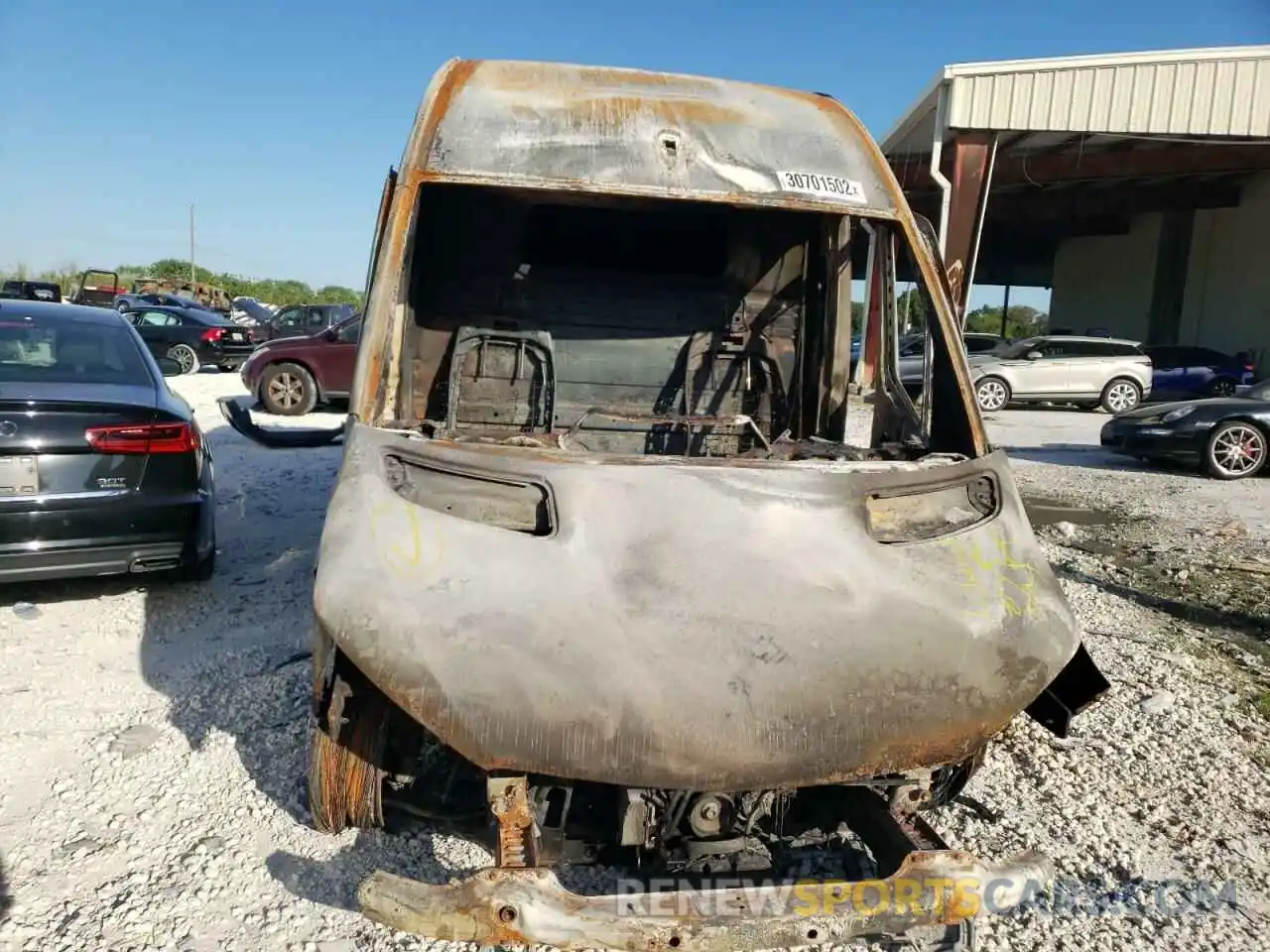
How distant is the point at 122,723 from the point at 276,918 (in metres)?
1.48

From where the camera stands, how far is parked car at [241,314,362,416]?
42.3 feet

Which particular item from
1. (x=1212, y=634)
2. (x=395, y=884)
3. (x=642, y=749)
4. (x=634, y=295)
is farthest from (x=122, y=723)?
(x=1212, y=634)

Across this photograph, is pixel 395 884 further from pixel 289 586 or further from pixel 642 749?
pixel 289 586

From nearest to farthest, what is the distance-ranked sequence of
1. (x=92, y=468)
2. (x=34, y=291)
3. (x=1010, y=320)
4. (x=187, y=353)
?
(x=92, y=468) → (x=187, y=353) → (x=34, y=291) → (x=1010, y=320)

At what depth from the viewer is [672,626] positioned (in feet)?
7.41

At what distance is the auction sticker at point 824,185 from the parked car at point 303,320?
15.7 metres

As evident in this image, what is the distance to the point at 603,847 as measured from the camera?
2.40 metres

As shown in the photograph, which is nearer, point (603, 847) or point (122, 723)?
point (603, 847)

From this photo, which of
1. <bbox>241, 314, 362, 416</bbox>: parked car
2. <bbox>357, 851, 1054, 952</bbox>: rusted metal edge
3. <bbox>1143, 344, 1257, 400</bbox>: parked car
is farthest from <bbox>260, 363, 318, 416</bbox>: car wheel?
<bbox>1143, 344, 1257, 400</bbox>: parked car

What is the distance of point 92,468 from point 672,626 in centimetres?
333

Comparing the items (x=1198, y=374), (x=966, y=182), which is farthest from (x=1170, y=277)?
(x=966, y=182)

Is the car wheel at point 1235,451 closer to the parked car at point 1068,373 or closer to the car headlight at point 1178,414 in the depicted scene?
the car headlight at point 1178,414

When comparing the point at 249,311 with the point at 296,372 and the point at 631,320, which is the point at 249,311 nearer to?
the point at 296,372

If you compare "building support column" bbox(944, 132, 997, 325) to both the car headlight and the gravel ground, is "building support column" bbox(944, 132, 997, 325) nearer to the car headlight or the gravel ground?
the car headlight
